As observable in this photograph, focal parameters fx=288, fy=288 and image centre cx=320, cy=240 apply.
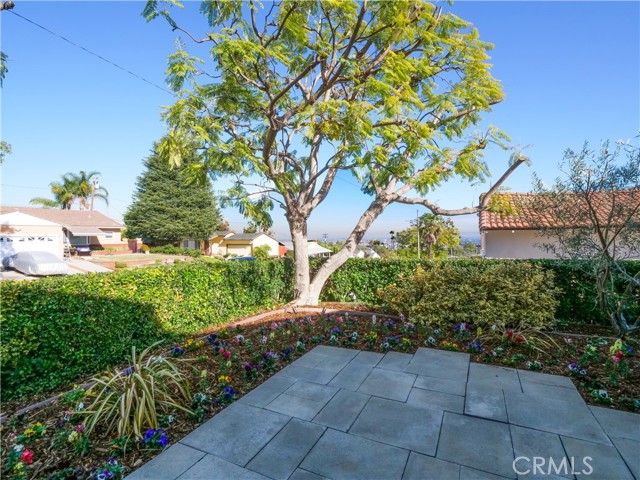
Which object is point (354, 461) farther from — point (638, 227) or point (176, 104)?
point (176, 104)

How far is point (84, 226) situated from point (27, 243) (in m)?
9.56

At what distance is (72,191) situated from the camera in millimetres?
40406

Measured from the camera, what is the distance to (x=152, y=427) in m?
2.49

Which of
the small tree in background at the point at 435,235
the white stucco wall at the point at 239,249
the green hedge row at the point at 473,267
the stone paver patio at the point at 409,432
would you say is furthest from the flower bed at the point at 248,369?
the white stucco wall at the point at 239,249

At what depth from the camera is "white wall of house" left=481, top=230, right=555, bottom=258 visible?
387 inches

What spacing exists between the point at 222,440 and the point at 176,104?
5.52 meters

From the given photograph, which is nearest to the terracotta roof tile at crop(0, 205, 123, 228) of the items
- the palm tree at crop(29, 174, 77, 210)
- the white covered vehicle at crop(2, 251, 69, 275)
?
the palm tree at crop(29, 174, 77, 210)

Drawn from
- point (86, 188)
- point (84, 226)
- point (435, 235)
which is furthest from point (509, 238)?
point (86, 188)

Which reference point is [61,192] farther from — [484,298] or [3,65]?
[484,298]

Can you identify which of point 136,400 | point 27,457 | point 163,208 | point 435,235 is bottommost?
point 27,457

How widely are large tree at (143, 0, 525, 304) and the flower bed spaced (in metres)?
2.92

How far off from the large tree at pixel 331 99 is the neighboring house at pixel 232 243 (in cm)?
2591

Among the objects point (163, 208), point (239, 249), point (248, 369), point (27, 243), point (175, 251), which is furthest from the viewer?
point (239, 249)

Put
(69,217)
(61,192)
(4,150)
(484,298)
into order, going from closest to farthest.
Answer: (484,298), (4,150), (69,217), (61,192)
